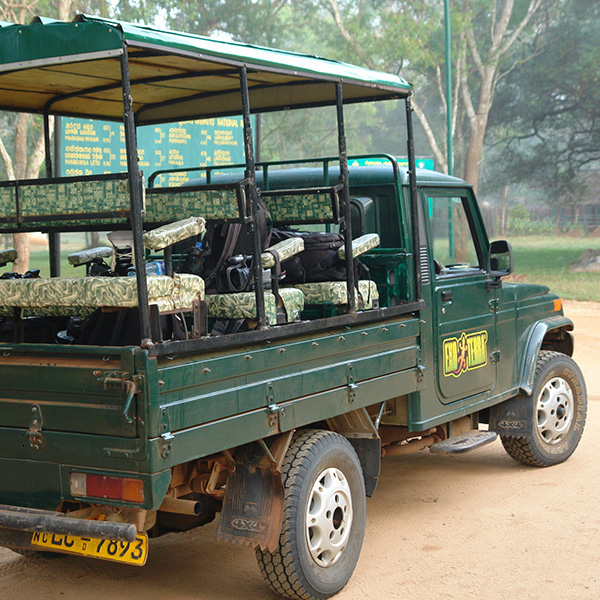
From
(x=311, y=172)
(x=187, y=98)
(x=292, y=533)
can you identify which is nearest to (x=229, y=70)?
(x=187, y=98)

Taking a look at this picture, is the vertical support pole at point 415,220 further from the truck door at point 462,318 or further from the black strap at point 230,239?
the black strap at point 230,239

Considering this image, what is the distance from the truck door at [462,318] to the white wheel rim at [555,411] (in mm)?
759

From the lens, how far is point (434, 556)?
195 inches

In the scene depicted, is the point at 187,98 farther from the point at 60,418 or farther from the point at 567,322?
the point at 567,322

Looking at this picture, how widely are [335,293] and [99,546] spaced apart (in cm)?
187

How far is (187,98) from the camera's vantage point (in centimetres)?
542

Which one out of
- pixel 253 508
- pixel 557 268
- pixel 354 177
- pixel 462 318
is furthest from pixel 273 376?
pixel 557 268

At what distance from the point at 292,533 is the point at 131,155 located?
1.89 meters

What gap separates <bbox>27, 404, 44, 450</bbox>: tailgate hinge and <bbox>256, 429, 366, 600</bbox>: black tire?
46.1 inches

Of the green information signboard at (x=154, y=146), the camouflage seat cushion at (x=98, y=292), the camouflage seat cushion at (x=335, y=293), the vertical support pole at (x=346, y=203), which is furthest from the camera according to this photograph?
the green information signboard at (x=154, y=146)

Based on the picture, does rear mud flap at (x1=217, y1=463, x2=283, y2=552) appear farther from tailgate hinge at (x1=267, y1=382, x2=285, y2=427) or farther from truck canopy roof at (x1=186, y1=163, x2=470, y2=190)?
truck canopy roof at (x1=186, y1=163, x2=470, y2=190)

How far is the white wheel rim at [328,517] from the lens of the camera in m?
4.37

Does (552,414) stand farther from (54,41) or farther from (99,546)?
(54,41)

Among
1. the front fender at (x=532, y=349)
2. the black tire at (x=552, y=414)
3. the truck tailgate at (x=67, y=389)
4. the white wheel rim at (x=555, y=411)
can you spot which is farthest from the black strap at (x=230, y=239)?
the white wheel rim at (x=555, y=411)
